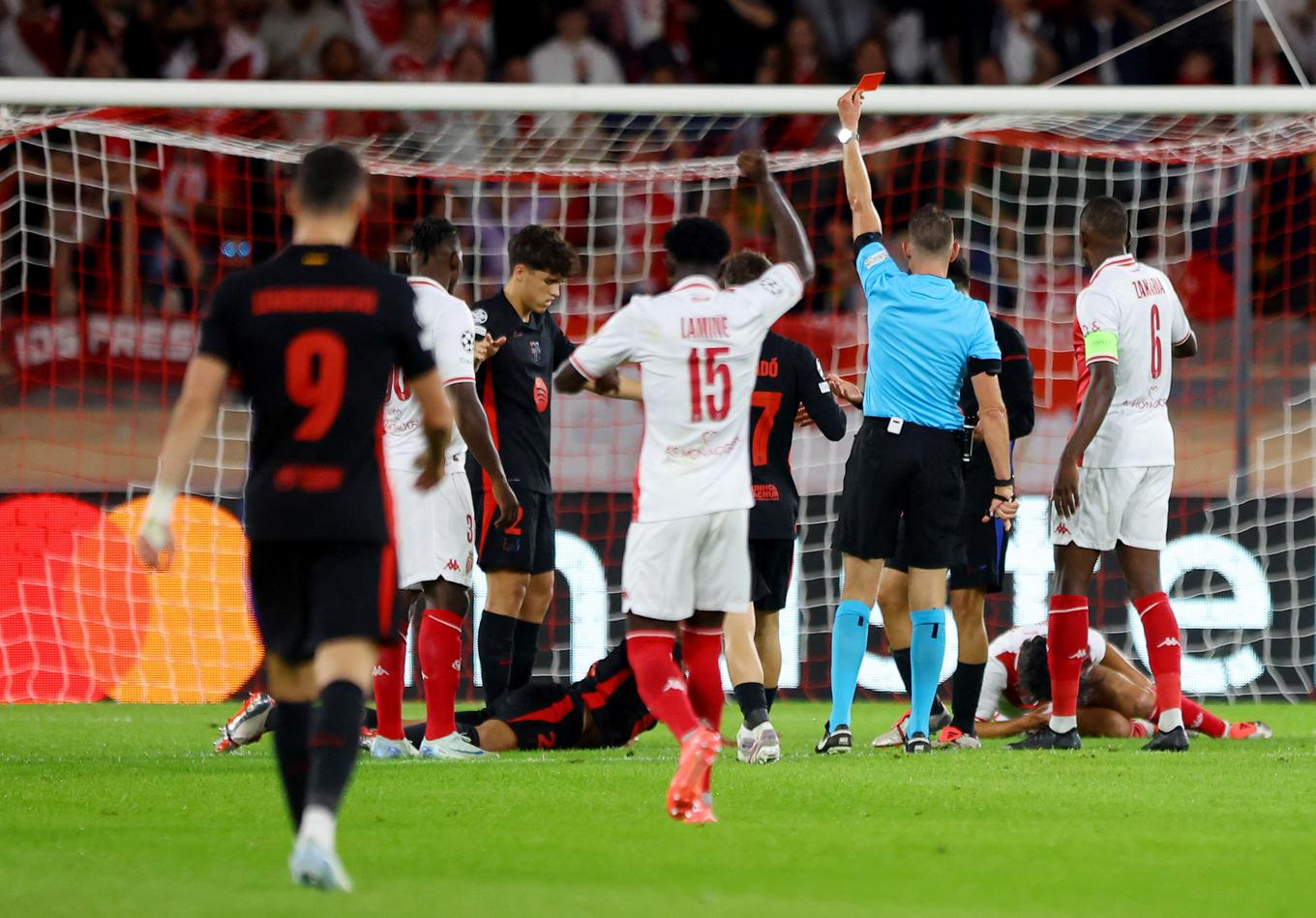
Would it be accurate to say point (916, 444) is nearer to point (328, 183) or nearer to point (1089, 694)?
point (1089, 694)

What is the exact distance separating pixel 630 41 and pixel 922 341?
32.3ft

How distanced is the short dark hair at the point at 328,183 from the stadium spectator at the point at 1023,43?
490 inches

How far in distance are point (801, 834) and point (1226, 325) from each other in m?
8.38

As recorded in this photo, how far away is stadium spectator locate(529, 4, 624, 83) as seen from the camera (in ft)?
52.6

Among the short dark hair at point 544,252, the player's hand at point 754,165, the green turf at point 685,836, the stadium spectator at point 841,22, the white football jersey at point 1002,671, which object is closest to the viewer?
the green turf at point 685,836

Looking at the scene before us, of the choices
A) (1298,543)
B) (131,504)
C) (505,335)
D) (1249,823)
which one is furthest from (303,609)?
(1298,543)

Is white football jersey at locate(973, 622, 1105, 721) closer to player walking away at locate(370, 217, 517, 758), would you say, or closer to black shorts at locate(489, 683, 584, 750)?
black shorts at locate(489, 683, 584, 750)

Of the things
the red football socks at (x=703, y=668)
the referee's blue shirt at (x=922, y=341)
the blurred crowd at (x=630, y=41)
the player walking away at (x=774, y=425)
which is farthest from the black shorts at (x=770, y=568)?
the blurred crowd at (x=630, y=41)

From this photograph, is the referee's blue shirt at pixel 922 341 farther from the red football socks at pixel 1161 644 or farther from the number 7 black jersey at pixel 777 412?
the red football socks at pixel 1161 644

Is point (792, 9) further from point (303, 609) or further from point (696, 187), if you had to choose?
point (303, 609)

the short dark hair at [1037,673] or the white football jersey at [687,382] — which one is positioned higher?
the white football jersey at [687,382]

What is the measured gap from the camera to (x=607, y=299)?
1273 cm

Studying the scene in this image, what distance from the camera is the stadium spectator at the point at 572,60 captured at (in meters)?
16.0

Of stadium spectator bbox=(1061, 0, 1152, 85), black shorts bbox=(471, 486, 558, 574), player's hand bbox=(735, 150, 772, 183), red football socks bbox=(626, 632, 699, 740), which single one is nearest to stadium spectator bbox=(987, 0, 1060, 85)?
stadium spectator bbox=(1061, 0, 1152, 85)
